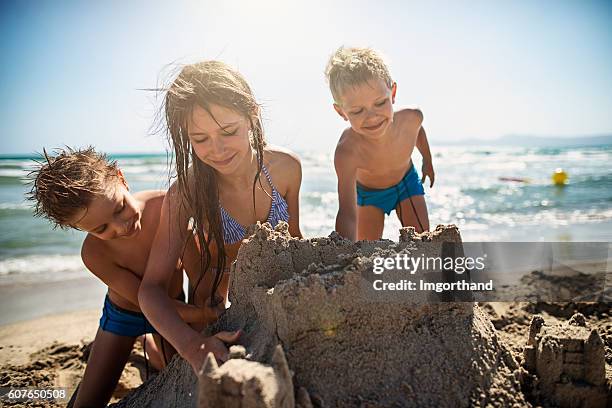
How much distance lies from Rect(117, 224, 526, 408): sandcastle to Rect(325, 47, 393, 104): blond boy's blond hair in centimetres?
166

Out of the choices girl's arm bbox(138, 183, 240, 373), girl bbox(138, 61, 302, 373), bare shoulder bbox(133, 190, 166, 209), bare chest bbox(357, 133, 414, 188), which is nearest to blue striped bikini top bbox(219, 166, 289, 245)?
girl bbox(138, 61, 302, 373)

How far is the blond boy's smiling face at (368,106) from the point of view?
10.6 ft

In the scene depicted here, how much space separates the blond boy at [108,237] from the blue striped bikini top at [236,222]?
15.7 inches

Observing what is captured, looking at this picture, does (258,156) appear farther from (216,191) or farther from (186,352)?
(186,352)

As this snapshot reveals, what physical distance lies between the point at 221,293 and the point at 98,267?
2.34 feet

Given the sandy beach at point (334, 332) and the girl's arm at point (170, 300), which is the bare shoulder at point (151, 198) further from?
the sandy beach at point (334, 332)

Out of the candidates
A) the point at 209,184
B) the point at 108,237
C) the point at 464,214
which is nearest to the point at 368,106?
the point at 209,184

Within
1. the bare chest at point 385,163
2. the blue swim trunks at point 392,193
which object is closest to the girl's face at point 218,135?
the bare chest at point 385,163

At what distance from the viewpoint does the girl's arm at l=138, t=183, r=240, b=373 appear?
1754mm

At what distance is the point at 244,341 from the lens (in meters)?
1.70

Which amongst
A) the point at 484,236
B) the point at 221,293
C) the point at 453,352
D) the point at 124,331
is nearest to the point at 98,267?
the point at 124,331

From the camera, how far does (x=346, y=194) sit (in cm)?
320

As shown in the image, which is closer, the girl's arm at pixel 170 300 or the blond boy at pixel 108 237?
the girl's arm at pixel 170 300

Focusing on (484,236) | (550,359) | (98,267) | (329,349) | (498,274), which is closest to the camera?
(329,349)
